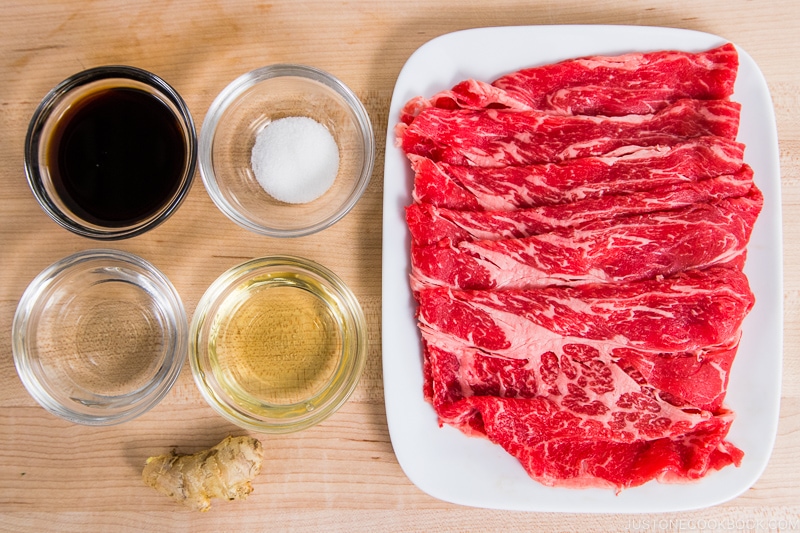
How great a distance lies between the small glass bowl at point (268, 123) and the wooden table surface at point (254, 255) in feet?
0.34

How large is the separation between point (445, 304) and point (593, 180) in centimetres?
61

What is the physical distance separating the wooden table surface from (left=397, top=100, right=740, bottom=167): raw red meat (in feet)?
0.76

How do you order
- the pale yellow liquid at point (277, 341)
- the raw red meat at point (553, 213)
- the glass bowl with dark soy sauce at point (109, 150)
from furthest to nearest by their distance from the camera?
1. the pale yellow liquid at point (277, 341)
2. the raw red meat at point (553, 213)
3. the glass bowl with dark soy sauce at point (109, 150)

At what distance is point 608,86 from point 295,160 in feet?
3.43

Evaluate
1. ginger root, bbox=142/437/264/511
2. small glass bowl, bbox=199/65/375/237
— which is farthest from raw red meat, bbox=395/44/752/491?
ginger root, bbox=142/437/264/511

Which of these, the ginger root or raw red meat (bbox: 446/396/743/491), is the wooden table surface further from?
raw red meat (bbox: 446/396/743/491)

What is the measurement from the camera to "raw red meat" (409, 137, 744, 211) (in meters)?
1.83

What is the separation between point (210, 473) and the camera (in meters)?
1.84

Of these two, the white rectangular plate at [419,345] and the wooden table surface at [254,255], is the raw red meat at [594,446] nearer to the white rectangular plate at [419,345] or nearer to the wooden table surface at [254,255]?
the white rectangular plate at [419,345]

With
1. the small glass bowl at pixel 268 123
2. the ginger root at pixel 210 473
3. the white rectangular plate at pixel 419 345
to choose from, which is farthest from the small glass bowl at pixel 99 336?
the white rectangular plate at pixel 419 345

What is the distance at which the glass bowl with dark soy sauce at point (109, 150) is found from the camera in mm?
1706

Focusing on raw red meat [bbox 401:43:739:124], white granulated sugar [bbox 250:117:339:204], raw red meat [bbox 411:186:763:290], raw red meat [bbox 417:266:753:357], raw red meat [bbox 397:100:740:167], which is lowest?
raw red meat [bbox 417:266:753:357]

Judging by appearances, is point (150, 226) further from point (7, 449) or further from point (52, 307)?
point (7, 449)

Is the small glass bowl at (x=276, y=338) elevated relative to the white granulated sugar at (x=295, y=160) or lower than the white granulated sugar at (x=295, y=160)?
lower
